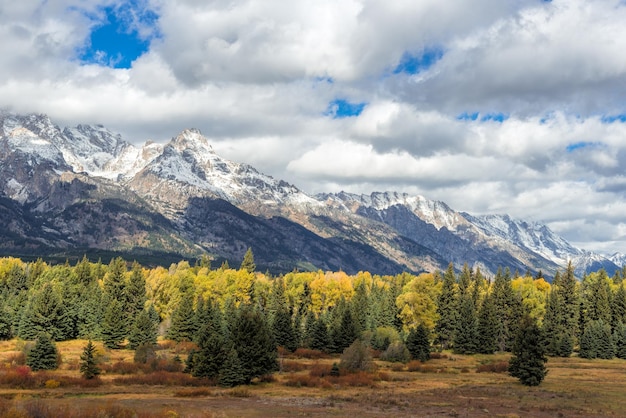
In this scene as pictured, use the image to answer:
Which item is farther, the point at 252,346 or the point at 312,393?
the point at 252,346

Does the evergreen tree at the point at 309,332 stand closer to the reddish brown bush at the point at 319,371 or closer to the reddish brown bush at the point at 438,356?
the reddish brown bush at the point at 438,356

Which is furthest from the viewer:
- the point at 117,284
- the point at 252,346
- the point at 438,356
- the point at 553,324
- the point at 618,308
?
the point at 117,284

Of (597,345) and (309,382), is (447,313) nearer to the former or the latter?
(597,345)

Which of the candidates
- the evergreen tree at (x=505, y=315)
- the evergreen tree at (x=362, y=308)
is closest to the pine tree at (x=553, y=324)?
the evergreen tree at (x=505, y=315)

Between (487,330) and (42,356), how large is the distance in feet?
289

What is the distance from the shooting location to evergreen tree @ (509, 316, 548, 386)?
75.6 meters

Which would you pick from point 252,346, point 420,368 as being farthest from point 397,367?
point 252,346

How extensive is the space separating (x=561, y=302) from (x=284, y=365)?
76.3 metres

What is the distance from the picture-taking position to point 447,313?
5236 inches

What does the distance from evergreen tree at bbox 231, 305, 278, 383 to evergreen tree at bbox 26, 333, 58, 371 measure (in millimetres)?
27040

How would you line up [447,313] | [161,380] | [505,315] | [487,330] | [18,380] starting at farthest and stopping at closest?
[505,315]
[447,313]
[487,330]
[161,380]
[18,380]

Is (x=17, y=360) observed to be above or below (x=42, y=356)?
below

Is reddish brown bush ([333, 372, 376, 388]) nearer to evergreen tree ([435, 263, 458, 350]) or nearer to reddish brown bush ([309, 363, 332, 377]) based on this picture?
reddish brown bush ([309, 363, 332, 377])

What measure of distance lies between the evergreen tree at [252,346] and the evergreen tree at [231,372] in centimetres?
85
